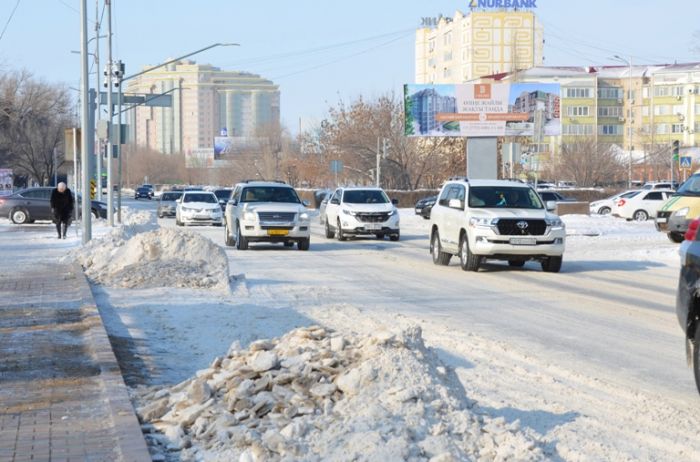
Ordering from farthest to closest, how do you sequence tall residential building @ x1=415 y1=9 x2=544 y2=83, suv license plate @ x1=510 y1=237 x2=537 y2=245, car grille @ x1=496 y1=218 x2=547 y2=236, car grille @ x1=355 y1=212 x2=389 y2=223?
tall residential building @ x1=415 y1=9 x2=544 y2=83 < car grille @ x1=355 y1=212 x2=389 y2=223 < suv license plate @ x1=510 y1=237 x2=537 y2=245 < car grille @ x1=496 y1=218 x2=547 y2=236

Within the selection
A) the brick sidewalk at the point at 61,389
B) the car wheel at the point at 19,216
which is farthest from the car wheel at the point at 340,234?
the car wheel at the point at 19,216

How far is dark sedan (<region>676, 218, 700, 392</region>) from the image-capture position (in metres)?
8.49

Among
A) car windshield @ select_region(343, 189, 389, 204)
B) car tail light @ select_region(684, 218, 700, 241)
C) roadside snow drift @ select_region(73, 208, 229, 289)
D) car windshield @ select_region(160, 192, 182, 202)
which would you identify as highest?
car tail light @ select_region(684, 218, 700, 241)

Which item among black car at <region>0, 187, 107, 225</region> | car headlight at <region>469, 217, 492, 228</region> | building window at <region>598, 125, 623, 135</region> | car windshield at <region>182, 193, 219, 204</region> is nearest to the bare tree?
black car at <region>0, 187, 107, 225</region>

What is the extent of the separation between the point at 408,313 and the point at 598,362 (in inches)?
175

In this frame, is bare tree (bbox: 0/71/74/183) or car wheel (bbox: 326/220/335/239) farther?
bare tree (bbox: 0/71/74/183)

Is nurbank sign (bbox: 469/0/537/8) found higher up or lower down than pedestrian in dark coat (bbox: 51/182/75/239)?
higher up

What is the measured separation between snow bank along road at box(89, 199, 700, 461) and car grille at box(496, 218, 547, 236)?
918 mm

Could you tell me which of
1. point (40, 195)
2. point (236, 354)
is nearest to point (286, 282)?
point (236, 354)

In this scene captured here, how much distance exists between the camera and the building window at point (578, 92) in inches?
4958

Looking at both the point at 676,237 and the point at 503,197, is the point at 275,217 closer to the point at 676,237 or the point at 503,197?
the point at 503,197

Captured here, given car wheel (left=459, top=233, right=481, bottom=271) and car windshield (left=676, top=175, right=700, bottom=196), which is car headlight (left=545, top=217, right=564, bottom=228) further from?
car windshield (left=676, top=175, right=700, bottom=196)

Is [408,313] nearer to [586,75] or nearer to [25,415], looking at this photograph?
[25,415]

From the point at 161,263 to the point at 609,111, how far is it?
114703mm
